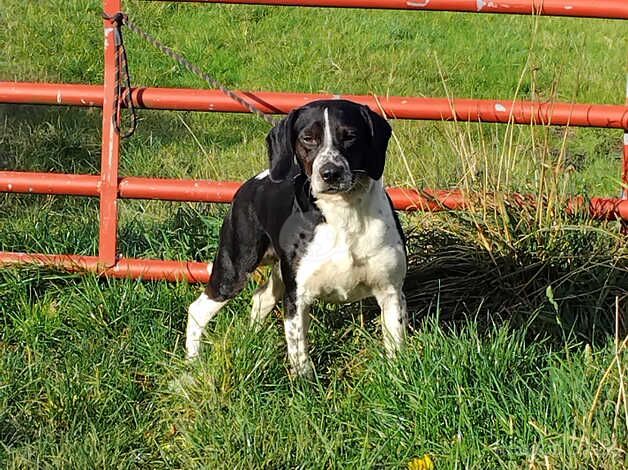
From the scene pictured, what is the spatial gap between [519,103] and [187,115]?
3999 mm

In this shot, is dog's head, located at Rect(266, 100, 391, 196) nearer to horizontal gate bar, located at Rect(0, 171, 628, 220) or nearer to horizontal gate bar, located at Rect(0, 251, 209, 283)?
horizontal gate bar, located at Rect(0, 171, 628, 220)

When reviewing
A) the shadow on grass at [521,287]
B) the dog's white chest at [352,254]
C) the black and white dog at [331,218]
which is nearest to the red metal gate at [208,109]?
the shadow on grass at [521,287]

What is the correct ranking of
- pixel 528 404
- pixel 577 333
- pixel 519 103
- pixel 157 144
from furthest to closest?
pixel 157 144
pixel 519 103
pixel 577 333
pixel 528 404

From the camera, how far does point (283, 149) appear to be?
3857mm

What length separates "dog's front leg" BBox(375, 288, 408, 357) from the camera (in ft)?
13.0

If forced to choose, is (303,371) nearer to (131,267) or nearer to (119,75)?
(131,267)

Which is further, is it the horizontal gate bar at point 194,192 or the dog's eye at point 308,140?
the horizontal gate bar at point 194,192

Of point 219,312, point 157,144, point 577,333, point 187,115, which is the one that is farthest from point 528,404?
point 187,115

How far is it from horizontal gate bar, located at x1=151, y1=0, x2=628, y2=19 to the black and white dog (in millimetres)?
834

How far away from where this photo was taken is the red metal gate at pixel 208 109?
177 inches

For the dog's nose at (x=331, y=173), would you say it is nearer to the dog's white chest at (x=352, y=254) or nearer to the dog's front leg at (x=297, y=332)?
the dog's white chest at (x=352, y=254)

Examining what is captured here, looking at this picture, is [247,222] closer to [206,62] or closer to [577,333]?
[577,333]

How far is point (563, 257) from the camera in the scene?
4395 millimetres

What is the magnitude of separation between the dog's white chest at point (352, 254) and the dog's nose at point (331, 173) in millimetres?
267
